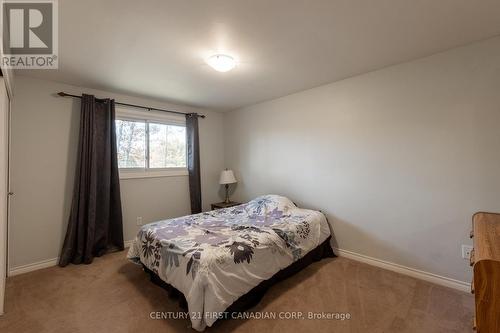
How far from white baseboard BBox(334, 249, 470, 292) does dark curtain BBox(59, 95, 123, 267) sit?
Result: 308cm

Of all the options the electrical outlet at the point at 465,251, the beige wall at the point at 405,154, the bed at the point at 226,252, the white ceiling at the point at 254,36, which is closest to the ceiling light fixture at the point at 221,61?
the white ceiling at the point at 254,36

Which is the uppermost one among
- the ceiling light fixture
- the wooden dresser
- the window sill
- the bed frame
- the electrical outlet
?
the ceiling light fixture

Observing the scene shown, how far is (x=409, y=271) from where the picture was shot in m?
2.40

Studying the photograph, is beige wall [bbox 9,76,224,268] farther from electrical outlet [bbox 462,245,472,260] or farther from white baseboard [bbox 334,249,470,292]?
electrical outlet [bbox 462,245,472,260]

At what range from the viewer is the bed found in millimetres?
1610

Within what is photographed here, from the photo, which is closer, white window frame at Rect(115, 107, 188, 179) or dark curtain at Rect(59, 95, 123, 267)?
dark curtain at Rect(59, 95, 123, 267)

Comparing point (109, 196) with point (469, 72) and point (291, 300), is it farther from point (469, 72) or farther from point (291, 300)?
point (469, 72)

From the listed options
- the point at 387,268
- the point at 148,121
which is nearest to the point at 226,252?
the point at 387,268

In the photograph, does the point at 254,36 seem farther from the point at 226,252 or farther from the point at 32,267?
the point at 32,267

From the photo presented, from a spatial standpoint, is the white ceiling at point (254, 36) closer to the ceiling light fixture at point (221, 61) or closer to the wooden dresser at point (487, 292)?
the ceiling light fixture at point (221, 61)

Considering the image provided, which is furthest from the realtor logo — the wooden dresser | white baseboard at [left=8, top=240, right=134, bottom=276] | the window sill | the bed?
the wooden dresser

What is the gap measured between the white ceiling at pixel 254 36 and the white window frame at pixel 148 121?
544mm

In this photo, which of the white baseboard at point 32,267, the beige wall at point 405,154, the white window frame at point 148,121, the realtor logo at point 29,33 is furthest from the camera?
the white window frame at point 148,121

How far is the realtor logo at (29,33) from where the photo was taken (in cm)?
156
